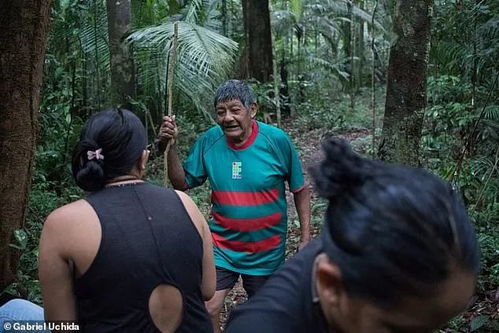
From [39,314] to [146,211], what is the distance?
1139mm

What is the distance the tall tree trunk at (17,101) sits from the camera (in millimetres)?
3574

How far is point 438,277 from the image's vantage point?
1.05m

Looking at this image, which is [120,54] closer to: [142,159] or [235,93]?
[235,93]

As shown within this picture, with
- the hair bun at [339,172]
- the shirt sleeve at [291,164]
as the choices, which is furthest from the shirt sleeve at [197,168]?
the hair bun at [339,172]

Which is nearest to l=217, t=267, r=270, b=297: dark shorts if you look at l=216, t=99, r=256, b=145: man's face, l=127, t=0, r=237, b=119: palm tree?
l=216, t=99, r=256, b=145: man's face

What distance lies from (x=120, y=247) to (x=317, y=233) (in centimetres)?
470

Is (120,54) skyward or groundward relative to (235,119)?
skyward

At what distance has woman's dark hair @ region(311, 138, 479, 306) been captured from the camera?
104 centimetres

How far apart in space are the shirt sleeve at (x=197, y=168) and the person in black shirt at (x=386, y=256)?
8.46 ft

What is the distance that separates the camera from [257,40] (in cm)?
1342

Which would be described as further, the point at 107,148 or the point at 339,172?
the point at 107,148

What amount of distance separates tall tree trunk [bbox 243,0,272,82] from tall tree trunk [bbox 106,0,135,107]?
18.2 feet

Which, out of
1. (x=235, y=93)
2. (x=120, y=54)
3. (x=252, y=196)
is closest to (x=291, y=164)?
(x=252, y=196)

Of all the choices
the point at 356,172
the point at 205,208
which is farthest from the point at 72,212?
the point at 205,208
